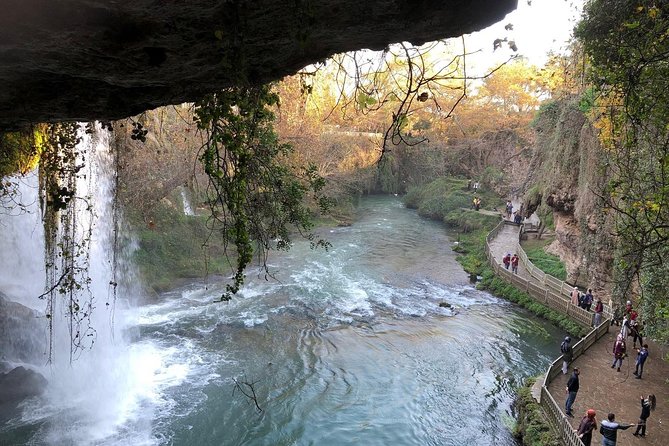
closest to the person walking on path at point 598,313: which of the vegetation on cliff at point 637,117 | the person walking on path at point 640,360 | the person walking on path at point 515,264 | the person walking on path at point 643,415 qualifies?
the vegetation on cliff at point 637,117

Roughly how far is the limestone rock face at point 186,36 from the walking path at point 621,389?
32.4 feet

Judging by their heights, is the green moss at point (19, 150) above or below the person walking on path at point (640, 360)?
above

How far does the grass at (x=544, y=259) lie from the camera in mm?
24172

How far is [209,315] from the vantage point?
1817 centimetres

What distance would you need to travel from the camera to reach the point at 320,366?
1470 centimetres

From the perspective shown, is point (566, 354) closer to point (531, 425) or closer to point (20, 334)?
point (531, 425)

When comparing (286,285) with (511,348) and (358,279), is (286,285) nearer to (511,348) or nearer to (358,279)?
(358,279)

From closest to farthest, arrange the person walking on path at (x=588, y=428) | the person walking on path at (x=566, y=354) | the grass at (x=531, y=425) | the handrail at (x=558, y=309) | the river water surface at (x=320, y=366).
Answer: the person walking on path at (x=588, y=428)
the handrail at (x=558, y=309)
the grass at (x=531, y=425)
the river water surface at (x=320, y=366)
the person walking on path at (x=566, y=354)

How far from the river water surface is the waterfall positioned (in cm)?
8

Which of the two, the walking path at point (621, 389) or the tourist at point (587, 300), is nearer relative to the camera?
the walking path at point (621, 389)

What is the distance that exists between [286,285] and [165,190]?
7.12 metres

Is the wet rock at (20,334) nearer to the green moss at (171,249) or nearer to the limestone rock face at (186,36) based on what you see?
the green moss at (171,249)

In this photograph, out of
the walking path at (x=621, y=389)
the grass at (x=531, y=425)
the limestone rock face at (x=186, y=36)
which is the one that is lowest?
the grass at (x=531, y=425)

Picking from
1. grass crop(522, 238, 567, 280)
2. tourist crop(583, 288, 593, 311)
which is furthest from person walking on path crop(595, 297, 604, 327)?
grass crop(522, 238, 567, 280)
